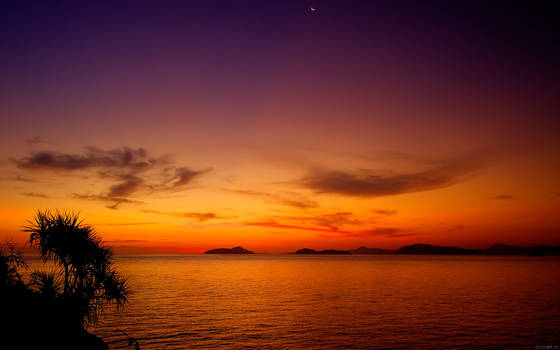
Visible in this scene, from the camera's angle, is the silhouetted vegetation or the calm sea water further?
the calm sea water

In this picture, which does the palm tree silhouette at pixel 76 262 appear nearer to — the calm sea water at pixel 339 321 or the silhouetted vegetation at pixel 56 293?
the silhouetted vegetation at pixel 56 293

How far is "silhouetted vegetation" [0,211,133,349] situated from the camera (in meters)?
20.0

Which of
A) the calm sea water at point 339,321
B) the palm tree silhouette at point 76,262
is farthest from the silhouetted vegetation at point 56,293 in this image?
the calm sea water at point 339,321

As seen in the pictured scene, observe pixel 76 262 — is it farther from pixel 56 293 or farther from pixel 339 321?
pixel 339 321

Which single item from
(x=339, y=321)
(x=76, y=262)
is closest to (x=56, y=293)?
(x=76, y=262)

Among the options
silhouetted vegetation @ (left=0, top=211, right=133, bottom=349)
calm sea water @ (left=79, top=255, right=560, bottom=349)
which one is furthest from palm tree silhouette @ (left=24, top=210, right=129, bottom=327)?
calm sea water @ (left=79, top=255, right=560, bottom=349)

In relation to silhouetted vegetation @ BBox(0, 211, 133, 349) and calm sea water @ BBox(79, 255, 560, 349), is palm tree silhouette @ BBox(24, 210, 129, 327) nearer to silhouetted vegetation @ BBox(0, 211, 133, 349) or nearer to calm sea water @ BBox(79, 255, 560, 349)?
silhouetted vegetation @ BBox(0, 211, 133, 349)

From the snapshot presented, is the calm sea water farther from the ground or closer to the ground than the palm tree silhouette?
closer to the ground

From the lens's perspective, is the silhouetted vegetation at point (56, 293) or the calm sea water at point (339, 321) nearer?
the silhouetted vegetation at point (56, 293)

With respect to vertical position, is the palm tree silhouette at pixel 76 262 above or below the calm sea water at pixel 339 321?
above

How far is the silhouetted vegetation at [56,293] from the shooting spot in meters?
20.0

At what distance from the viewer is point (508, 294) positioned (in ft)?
202

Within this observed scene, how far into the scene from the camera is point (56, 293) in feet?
77.7

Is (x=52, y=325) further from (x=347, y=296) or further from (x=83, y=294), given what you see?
(x=347, y=296)
